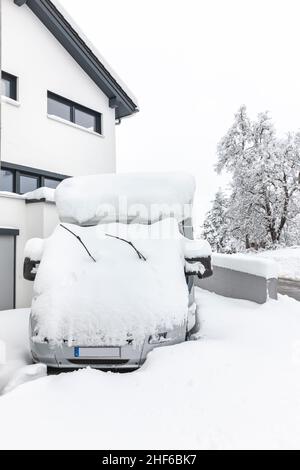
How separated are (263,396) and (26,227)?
20.4 feet

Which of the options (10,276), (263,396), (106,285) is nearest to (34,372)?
(106,285)

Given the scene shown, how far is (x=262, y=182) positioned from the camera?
24219 mm

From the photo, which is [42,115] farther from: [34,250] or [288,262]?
[288,262]

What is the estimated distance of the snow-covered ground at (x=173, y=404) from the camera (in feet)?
6.77

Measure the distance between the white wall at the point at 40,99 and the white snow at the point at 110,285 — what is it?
6438 millimetres

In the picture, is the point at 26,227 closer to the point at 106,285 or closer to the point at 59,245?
the point at 59,245

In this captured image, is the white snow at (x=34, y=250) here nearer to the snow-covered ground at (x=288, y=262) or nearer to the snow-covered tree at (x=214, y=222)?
the snow-covered ground at (x=288, y=262)

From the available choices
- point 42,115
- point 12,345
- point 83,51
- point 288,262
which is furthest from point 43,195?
point 288,262

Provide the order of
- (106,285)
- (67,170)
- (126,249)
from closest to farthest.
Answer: (106,285), (126,249), (67,170)

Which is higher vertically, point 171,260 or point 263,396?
point 171,260

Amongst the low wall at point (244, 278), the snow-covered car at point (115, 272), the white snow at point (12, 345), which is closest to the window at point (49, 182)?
the white snow at point (12, 345)

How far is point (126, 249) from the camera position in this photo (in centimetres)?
379

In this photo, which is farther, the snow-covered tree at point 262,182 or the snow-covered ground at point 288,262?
the snow-covered tree at point 262,182

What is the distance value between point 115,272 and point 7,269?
437 centimetres
